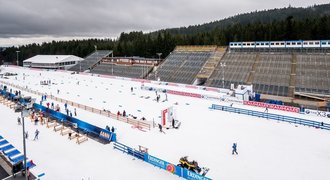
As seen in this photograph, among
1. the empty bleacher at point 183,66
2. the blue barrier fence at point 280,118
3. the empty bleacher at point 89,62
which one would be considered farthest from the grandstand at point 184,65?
the empty bleacher at point 89,62

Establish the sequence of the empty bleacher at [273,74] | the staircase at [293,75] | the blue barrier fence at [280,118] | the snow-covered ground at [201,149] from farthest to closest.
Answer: the empty bleacher at [273,74], the staircase at [293,75], the blue barrier fence at [280,118], the snow-covered ground at [201,149]

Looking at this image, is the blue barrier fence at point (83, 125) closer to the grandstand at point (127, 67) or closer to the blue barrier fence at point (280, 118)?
the blue barrier fence at point (280, 118)

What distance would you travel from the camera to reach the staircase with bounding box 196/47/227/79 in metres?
64.1

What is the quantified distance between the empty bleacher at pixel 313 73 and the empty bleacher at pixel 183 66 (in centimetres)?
2537

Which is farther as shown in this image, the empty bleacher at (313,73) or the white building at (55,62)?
the white building at (55,62)

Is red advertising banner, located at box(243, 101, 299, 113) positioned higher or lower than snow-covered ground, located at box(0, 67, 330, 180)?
higher

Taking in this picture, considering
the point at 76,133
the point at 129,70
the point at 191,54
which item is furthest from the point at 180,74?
the point at 76,133

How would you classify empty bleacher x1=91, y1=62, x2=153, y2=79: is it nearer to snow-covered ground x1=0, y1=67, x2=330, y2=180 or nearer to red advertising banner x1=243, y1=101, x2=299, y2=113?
red advertising banner x1=243, y1=101, x2=299, y2=113

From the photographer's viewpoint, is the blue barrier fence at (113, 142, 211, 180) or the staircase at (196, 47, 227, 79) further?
the staircase at (196, 47, 227, 79)

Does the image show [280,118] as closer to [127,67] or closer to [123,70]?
[123,70]

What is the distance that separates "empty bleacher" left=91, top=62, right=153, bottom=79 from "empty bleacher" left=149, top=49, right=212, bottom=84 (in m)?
4.99

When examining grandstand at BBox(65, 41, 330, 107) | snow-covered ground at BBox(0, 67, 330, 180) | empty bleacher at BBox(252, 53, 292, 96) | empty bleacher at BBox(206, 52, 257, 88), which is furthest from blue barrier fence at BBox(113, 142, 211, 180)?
empty bleacher at BBox(206, 52, 257, 88)

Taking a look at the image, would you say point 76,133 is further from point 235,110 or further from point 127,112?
point 235,110

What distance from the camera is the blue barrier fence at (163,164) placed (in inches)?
677
